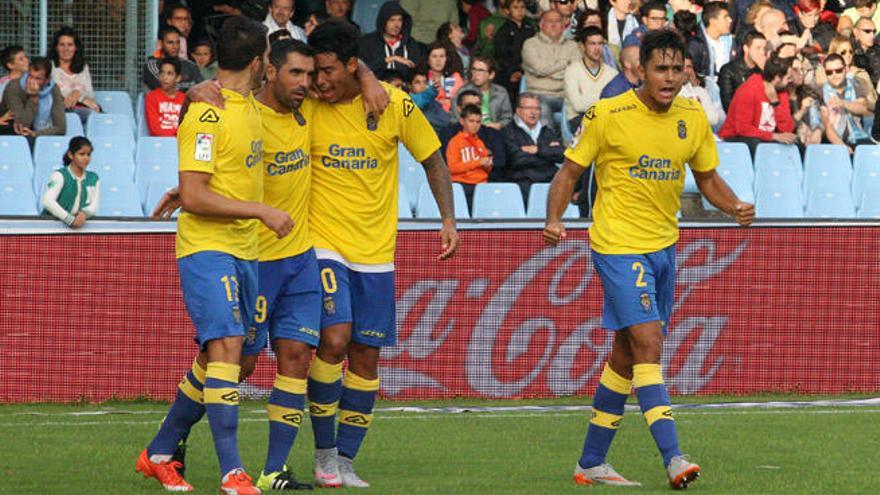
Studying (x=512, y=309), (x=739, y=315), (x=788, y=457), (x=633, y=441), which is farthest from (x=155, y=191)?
(x=788, y=457)

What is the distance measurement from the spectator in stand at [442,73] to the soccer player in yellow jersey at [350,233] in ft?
30.1

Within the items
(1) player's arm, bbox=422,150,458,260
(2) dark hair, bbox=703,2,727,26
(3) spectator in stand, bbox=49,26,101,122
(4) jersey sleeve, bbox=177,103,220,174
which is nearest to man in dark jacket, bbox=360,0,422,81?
(3) spectator in stand, bbox=49,26,101,122

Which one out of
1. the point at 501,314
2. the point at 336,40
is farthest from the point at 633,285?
the point at 501,314

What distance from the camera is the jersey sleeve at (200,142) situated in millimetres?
8195

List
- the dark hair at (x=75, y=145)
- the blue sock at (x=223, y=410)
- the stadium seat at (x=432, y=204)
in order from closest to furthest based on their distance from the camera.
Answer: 1. the blue sock at (x=223, y=410)
2. the dark hair at (x=75, y=145)
3. the stadium seat at (x=432, y=204)

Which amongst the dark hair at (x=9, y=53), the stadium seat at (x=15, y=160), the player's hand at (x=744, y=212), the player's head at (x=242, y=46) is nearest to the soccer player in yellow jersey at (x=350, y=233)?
the player's head at (x=242, y=46)

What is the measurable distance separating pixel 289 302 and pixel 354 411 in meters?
0.81

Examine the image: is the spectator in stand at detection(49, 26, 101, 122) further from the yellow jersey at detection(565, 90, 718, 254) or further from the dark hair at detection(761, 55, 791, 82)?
the yellow jersey at detection(565, 90, 718, 254)

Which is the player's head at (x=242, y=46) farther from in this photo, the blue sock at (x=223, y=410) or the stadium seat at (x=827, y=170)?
the stadium seat at (x=827, y=170)

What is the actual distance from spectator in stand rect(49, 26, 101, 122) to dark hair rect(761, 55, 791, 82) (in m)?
7.38

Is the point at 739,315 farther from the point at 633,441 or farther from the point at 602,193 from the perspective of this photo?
the point at 602,193

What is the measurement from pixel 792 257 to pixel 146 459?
7715 mm

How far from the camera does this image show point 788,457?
1049 centimetres

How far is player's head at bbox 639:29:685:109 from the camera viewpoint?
9.16 meters
